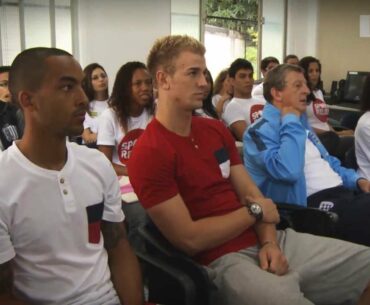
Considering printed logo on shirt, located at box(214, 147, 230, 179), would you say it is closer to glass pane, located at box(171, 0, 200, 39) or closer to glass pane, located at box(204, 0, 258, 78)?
glass pane, located at box(171, 0, 200, 39)

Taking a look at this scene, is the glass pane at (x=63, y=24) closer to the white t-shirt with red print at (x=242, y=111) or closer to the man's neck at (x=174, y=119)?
the white t-shirt with red print at (x=242, y=111)

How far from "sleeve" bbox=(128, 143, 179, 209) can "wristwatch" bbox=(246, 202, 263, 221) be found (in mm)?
279

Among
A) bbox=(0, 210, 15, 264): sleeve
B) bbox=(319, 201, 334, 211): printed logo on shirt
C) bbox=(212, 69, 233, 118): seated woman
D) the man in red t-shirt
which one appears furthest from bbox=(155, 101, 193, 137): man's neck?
bbox=(212, 69, 233, 118): seated woman

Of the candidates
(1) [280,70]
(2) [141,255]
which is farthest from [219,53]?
(2) [141,255]

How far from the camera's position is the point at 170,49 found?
1775mm

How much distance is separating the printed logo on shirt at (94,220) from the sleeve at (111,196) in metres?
0.05

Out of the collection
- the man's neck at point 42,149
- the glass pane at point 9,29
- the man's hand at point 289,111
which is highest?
the glass pane at point 9,29

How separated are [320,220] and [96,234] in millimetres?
974

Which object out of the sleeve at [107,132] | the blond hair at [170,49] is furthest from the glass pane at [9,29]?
the blond hair at [170,49]

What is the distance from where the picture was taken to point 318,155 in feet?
8.09

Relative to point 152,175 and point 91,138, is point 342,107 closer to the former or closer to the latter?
point 91,138

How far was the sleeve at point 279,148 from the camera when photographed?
2.11 m

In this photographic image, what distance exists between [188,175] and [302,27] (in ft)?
20.5

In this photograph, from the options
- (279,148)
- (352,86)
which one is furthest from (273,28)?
(279,148)
